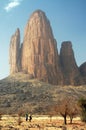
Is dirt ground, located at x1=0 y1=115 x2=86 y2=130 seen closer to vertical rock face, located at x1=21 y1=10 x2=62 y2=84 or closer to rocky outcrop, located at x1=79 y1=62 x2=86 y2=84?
vertical rock face, located at x1=21 y1=10 x2=62 y2=84

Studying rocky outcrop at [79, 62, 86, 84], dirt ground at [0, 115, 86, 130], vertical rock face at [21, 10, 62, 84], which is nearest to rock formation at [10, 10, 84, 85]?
vertical rock face at [21, 10, 62, 84]

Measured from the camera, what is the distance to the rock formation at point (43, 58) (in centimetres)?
18250

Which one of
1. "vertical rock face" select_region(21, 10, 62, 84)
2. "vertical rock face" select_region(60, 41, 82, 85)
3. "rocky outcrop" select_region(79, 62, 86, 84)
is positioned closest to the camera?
"vertical rock face" select_region(21, 10, 62, 84)

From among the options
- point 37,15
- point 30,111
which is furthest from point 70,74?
point 30,111

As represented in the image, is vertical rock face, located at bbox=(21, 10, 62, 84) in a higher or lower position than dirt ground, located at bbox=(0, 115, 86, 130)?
higher

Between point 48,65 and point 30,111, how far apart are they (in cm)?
6907

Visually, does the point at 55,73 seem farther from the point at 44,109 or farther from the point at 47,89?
the point at 44,109

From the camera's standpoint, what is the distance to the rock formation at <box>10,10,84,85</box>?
18250 cm

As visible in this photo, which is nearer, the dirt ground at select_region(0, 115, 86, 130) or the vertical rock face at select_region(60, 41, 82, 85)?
the dirt ground at select_region(0, 115, 86, 130)

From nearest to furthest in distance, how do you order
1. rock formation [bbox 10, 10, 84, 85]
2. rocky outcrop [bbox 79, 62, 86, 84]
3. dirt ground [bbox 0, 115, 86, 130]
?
dirt ground [bbox 0, 115, 86, 130] → rock formation [bbox 10, 10, 84, 85] → rocky outcrop [bbox 79, 62, 86, 84]

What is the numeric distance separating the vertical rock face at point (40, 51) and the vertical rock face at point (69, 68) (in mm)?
5396

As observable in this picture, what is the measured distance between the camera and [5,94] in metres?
142

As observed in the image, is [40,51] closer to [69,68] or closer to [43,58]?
[43,58]

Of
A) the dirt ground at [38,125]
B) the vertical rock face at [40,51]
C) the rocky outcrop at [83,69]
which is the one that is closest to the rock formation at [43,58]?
the vertical rock face at [40,51]
